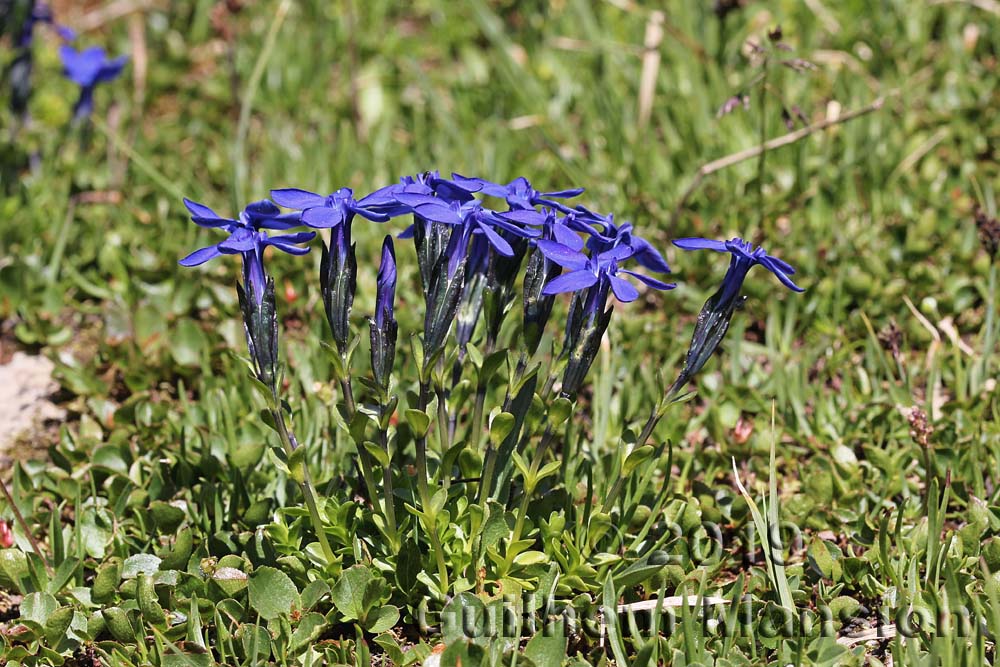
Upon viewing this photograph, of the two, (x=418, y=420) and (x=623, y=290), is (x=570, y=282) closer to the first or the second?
(x=623, y=290)

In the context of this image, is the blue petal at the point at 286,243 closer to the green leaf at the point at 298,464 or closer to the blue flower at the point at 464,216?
the blue flower at the point at 464,216

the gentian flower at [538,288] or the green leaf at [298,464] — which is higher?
the gentian flower at [538,288]

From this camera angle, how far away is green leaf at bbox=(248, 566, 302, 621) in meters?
2.57

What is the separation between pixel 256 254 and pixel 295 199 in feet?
0.48

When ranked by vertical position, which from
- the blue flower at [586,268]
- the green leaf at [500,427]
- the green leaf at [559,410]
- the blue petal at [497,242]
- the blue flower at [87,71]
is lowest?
the green leaf at [500,427]

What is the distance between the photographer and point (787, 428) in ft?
11.2

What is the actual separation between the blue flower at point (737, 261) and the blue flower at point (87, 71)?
3352 mm

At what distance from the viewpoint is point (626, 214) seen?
171 inches

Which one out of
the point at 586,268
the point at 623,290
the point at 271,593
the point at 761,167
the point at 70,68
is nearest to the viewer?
the point at 623,290

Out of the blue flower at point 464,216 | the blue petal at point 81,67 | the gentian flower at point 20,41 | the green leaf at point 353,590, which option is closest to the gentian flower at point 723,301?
the blue flower at point 464,216

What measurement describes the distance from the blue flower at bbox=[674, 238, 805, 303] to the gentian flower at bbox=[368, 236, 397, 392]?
2.03 feet

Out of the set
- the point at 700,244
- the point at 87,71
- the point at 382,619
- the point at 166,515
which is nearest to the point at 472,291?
the point at 700,244

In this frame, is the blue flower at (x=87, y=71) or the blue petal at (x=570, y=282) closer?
the blue petal at (x=570, y=282)

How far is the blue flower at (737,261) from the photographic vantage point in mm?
2262
